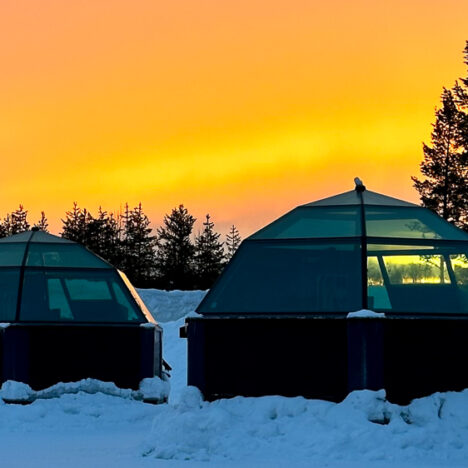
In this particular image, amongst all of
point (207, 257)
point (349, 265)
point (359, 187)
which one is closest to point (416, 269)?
point (349, 265)

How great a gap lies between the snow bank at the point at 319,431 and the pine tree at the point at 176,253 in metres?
85.9

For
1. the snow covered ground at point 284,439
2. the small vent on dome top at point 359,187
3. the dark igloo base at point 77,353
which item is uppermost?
the small vent on dome top at point 359,187

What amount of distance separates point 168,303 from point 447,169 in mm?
20845

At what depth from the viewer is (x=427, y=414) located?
16438mm

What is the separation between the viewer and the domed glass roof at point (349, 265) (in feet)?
57.5

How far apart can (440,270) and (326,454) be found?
16.7 ft

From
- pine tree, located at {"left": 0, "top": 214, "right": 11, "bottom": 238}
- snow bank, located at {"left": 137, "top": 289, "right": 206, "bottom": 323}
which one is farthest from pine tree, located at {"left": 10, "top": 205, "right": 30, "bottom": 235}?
snow bank, located at {"left": 137, "top": 289, "right": 206, "bottom": 323}

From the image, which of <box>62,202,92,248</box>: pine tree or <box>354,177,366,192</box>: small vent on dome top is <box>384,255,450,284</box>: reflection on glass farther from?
<box>62,202,92,248</box>: pine tree

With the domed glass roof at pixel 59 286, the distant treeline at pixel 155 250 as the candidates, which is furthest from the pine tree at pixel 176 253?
Result: the domed glass roof at pixel 59 286

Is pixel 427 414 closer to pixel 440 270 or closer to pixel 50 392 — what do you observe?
pixel 440 270

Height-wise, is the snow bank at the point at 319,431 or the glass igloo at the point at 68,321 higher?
the glass igloo at the point at 68,321

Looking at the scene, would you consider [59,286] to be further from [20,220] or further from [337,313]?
[20,220]

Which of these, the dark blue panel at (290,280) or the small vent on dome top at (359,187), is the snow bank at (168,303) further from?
the dark blue panel at (290,280)

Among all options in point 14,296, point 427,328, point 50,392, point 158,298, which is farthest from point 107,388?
point 158,298
